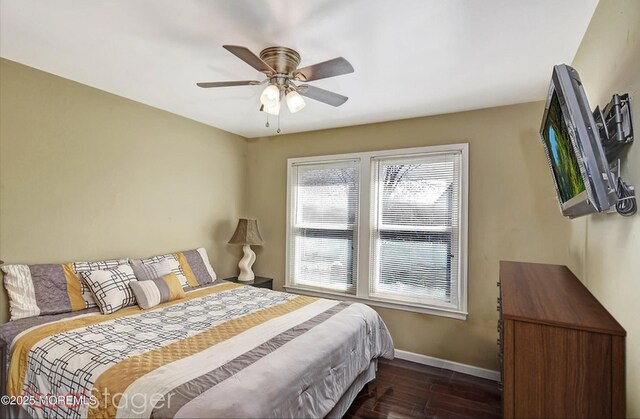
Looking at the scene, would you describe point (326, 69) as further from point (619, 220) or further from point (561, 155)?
point (619, 220)

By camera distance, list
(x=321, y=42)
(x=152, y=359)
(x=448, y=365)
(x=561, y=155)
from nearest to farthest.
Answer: (x=561, y=155), (x=152, y=359), (x=321, y=42), (x=448, y=365)

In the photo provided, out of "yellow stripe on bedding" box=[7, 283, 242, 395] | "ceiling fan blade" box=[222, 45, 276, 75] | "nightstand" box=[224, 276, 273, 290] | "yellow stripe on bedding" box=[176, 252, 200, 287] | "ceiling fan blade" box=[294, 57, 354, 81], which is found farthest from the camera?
"nightstand" box=[224, 276, 273, 290]

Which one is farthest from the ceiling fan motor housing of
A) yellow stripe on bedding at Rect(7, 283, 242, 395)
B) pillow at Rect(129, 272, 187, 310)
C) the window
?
yellow stripe on bedding at Rect(7, 283, 242, 395)

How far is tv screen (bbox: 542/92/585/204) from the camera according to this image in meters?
1.29

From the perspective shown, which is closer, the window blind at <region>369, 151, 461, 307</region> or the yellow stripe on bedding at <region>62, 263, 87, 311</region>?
the yellow stripe on bedding at <region>62, 263, 87, 311</region>

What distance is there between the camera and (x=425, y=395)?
2676 mm

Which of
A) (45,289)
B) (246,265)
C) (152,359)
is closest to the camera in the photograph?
(152,359)

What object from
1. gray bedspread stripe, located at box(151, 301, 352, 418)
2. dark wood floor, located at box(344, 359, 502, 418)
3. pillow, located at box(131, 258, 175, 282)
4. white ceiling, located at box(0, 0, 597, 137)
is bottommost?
dark wood floor, located at box(344, 359, 502, 418)

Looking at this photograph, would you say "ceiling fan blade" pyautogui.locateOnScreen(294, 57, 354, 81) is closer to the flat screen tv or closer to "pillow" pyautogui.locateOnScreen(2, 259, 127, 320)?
the flat screen tv

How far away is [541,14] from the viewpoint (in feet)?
5.55

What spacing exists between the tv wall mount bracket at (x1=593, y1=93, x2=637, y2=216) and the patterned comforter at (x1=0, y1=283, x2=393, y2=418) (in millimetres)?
1540

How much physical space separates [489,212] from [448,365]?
4.89 ft

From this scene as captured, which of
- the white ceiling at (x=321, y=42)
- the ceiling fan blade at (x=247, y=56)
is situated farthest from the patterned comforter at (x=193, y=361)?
the white ceiling at (x=321, y=42)

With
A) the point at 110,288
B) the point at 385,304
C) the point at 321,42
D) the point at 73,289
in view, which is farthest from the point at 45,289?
the point at 385,304
